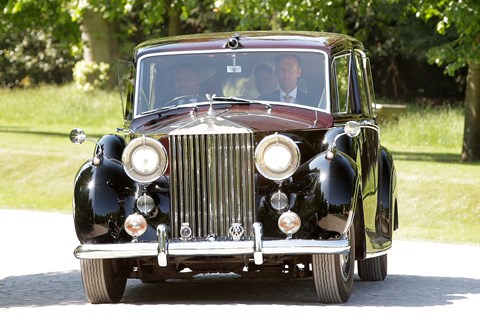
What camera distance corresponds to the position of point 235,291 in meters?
11.3

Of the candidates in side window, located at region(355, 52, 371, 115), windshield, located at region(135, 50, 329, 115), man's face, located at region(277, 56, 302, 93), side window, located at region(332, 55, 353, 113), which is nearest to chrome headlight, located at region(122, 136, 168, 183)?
windshield, located at region(135, 50, 329, 115)

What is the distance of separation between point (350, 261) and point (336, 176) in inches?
29.2

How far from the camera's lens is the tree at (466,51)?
76.3ft

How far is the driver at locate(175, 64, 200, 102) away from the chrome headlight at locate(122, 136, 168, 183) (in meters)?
1.21

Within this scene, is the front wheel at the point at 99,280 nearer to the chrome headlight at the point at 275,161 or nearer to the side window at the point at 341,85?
the chrome headlight at the point at 275,161


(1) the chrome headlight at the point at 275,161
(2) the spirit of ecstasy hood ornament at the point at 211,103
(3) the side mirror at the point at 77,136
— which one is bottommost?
(1) the chrome headlight at the point at 275,161

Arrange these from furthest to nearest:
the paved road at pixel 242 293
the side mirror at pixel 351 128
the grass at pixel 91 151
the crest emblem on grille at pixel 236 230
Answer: the grass at pixel 91 151
the side mirror at pixel 351 128
the crest emblem on grille at pixel 236 230
the paved road at pixel 242 293

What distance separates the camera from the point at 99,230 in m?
10.2

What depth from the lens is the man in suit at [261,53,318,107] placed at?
11.3m

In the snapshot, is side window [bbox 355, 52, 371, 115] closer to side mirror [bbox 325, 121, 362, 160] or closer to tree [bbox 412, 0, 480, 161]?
side mirror [bbox 325, 121, 362, 160]

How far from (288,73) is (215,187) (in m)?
1.57

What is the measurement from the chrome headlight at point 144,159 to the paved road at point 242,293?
960mm

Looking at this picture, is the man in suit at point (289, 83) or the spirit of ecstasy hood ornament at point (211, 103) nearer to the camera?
the spirit of ecstasy hood ornament at point (211, 103)

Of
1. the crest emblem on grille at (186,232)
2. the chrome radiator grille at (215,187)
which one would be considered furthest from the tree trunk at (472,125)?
the crest emblem on grille at (186,232)
